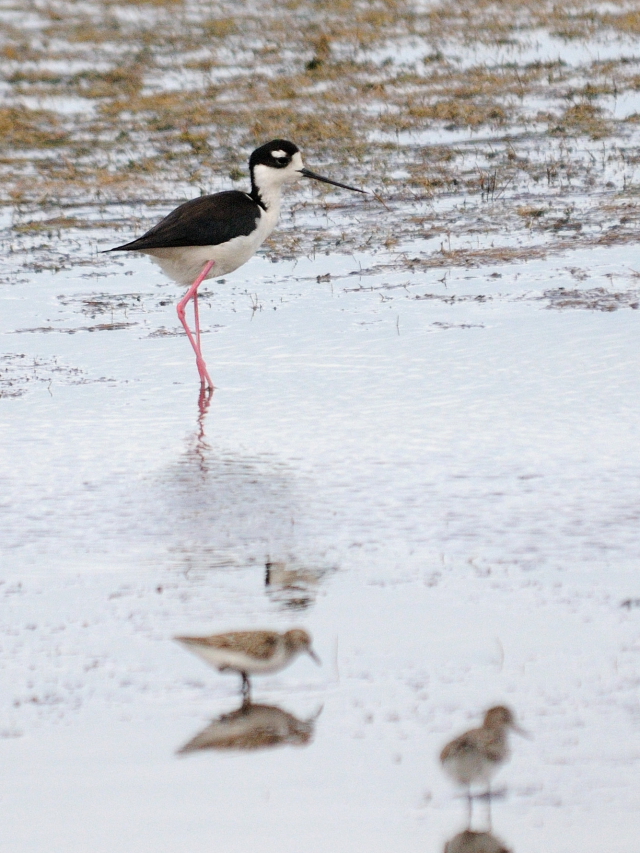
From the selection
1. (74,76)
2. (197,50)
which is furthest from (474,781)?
(197,50)

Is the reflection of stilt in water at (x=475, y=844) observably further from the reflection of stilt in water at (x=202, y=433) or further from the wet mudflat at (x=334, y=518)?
the reflection of stilt in water at (x=202, y=433)

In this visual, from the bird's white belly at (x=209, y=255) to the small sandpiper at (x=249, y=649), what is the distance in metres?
5.09

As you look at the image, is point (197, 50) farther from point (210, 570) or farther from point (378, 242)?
point (210, 570)

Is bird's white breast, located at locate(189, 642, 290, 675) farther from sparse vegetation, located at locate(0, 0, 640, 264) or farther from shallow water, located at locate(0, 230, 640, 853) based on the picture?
sparse vegetation, located at locate(0, 0, 640, 264)

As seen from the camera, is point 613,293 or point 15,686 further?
point 613,293

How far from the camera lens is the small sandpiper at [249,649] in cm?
495

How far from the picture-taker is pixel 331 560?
612 cm

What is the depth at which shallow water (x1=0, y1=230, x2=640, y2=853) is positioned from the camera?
443 centimetres

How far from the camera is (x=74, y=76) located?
2180cm

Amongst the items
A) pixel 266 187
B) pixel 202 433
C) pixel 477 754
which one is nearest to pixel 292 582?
pixel 477 754

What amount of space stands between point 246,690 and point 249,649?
0.19 m

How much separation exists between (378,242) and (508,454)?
5270mm

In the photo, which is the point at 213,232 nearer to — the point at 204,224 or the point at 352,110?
the point at 204,224

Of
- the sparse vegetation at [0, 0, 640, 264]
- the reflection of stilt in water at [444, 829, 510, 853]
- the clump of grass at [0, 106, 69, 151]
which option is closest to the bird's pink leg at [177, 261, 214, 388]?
the sparse vegetation at [0, 0, 640, 264]
